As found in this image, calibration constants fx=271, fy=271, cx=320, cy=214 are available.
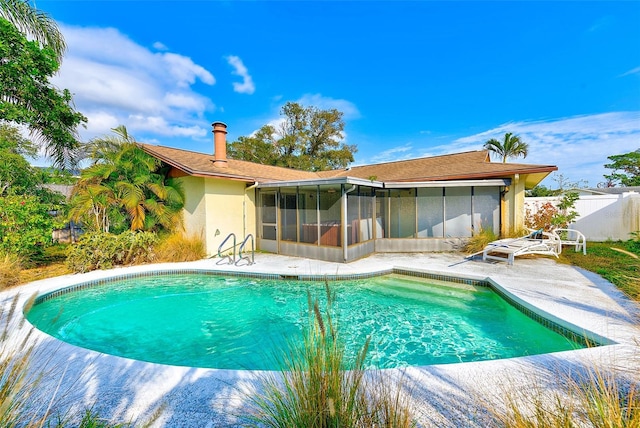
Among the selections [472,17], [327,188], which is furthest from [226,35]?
[472,17]

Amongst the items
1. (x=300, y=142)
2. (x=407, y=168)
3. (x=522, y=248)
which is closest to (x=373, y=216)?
(x=522, y=248)

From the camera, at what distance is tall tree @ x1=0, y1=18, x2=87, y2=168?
25.8ft

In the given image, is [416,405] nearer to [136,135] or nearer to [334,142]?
[136,135]

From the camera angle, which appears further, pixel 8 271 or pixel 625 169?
pixel 625 169

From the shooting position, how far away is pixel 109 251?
8805 mm

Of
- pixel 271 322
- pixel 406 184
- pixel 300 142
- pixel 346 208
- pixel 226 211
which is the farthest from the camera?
pixel 300 142

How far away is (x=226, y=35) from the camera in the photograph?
14.4 meters

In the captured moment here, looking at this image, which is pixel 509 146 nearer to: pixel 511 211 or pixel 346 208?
pixel 511 211

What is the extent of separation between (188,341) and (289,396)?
3.85m

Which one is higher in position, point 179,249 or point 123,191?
point 123,191

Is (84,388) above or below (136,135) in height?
below

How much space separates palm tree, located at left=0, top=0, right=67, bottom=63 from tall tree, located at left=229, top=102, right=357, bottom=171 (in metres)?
22.0

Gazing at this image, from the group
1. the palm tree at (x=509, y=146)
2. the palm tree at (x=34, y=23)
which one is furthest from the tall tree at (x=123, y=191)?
the palm tree at (x=509, y=146)

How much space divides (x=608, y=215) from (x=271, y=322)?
1711 cm
